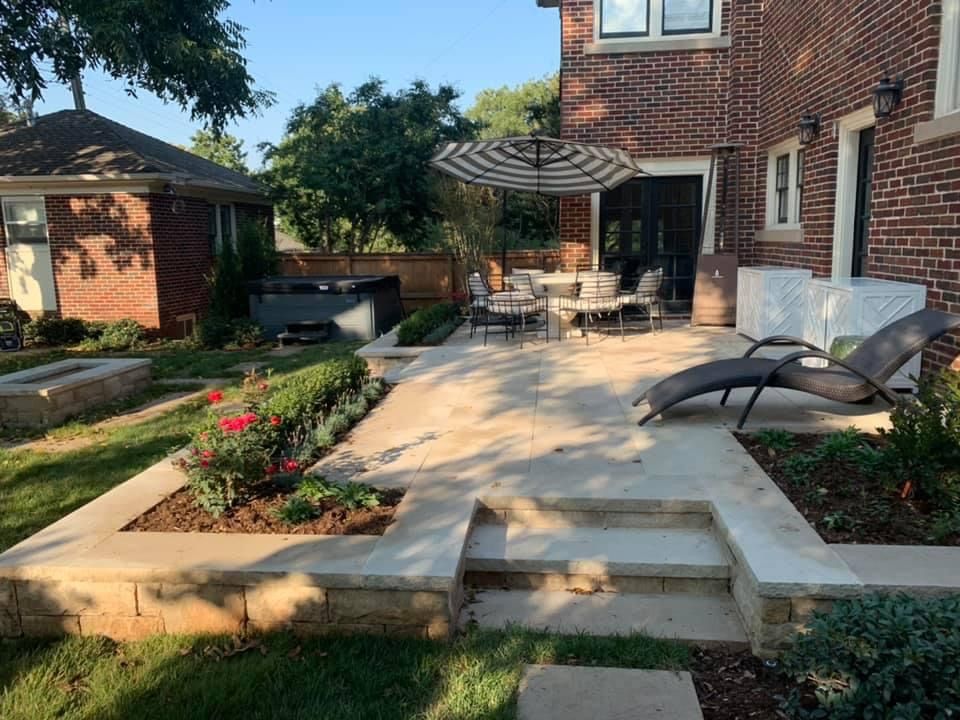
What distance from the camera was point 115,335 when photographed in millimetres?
12820

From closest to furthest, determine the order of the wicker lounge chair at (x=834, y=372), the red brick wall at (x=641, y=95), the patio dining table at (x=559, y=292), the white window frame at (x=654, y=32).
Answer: the wicker lounge chair at (x=834, y=372)
the patio dining table at (x=559, y=292)
the white window frame at (x=654, y=32)
the red brick wall at (x=641, y=95)

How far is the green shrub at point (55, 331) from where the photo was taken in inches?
513

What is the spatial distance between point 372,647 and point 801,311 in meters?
6.76

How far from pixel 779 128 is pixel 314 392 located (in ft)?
24.3

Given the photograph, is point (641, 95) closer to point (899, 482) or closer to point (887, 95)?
point (887, 95)

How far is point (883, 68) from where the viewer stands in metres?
6.62

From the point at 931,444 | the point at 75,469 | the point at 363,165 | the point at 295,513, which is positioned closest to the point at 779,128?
the point at 931,444

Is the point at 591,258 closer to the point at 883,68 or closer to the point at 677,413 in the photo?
the point at 883,68

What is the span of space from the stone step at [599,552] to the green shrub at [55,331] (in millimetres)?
11844

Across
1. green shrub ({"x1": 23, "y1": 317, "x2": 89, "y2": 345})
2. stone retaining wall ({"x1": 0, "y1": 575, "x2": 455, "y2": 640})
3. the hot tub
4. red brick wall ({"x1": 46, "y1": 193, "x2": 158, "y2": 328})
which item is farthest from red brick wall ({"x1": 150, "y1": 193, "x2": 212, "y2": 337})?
stone retaining wall ({"x1": 0, "y1": 575, "x2": 455, "y2": 640})

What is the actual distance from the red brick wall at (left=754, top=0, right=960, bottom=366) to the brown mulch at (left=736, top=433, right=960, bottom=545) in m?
2.21

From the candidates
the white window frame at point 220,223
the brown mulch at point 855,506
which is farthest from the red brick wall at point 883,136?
the white window frame at point 220,223

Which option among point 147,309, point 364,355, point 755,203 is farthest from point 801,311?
point 147,309

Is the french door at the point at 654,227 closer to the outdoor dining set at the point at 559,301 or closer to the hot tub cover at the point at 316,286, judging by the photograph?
the outdoor dining set at the point at 559,301
